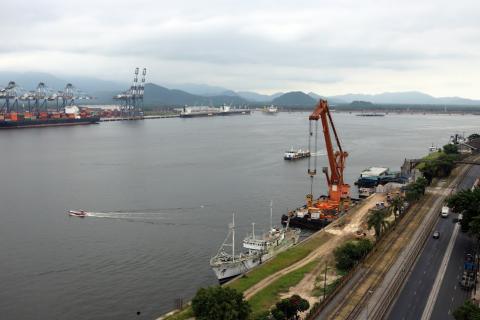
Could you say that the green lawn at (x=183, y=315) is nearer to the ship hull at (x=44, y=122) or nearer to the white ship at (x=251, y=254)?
the white ship at (x=251, y=254)

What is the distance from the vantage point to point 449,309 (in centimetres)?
2452

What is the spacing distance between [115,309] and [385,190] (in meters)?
37.7

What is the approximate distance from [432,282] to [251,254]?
489 inches

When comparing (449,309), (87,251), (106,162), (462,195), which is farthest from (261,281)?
(106,162)

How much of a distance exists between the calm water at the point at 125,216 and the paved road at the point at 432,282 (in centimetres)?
1325

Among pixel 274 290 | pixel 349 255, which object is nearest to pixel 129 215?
pixel 274 290

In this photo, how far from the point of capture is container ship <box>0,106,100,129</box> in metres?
161

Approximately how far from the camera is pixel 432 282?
1099 inches

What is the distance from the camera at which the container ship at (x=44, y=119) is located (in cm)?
16138

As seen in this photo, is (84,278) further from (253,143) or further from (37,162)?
(253,143)

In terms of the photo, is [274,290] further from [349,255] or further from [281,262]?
[349,255]

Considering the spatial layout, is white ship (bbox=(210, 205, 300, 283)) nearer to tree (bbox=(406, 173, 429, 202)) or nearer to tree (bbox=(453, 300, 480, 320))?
tree (bbox=(406, 173, 429, 202))

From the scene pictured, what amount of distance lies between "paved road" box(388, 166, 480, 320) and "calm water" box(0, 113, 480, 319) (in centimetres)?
1325

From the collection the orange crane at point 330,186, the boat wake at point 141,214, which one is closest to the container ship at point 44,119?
the boat wake at point 141,214
